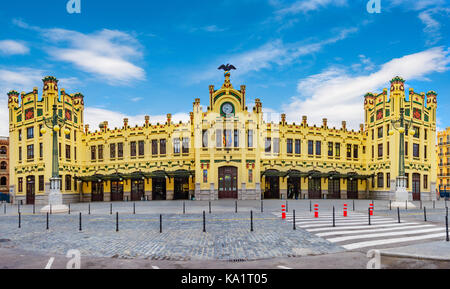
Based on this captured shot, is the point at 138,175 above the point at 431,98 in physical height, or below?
below

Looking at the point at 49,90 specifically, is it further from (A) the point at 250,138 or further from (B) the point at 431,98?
(B) the point at 431,98

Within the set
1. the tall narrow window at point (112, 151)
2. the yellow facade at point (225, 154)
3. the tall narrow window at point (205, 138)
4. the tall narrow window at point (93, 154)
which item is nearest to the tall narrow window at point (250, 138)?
the yellow facade at point (225, 154)

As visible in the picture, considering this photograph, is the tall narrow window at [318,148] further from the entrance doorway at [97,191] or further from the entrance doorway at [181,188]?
the entrance doorway at [97,191]

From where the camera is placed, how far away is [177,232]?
14484mm

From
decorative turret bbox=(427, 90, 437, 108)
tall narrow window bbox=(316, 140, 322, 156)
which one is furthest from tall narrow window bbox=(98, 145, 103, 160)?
decorative turret bbox=(427, 90, 437, 108)

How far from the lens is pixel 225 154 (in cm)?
4019

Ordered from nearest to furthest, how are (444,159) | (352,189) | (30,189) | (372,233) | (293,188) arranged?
(372,233) < (30,189) < (293,188) < (352,189) < (444,159)

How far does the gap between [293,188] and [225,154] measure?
10.9m

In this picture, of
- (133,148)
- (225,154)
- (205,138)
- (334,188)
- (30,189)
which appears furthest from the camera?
(334,188)

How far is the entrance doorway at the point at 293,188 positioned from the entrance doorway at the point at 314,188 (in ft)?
5.32

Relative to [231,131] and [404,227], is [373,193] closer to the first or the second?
[231,131]

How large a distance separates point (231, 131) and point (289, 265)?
32133mm

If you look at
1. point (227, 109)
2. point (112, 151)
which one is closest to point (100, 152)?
point (112, 151)

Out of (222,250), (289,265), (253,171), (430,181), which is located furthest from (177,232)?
(430,181)
